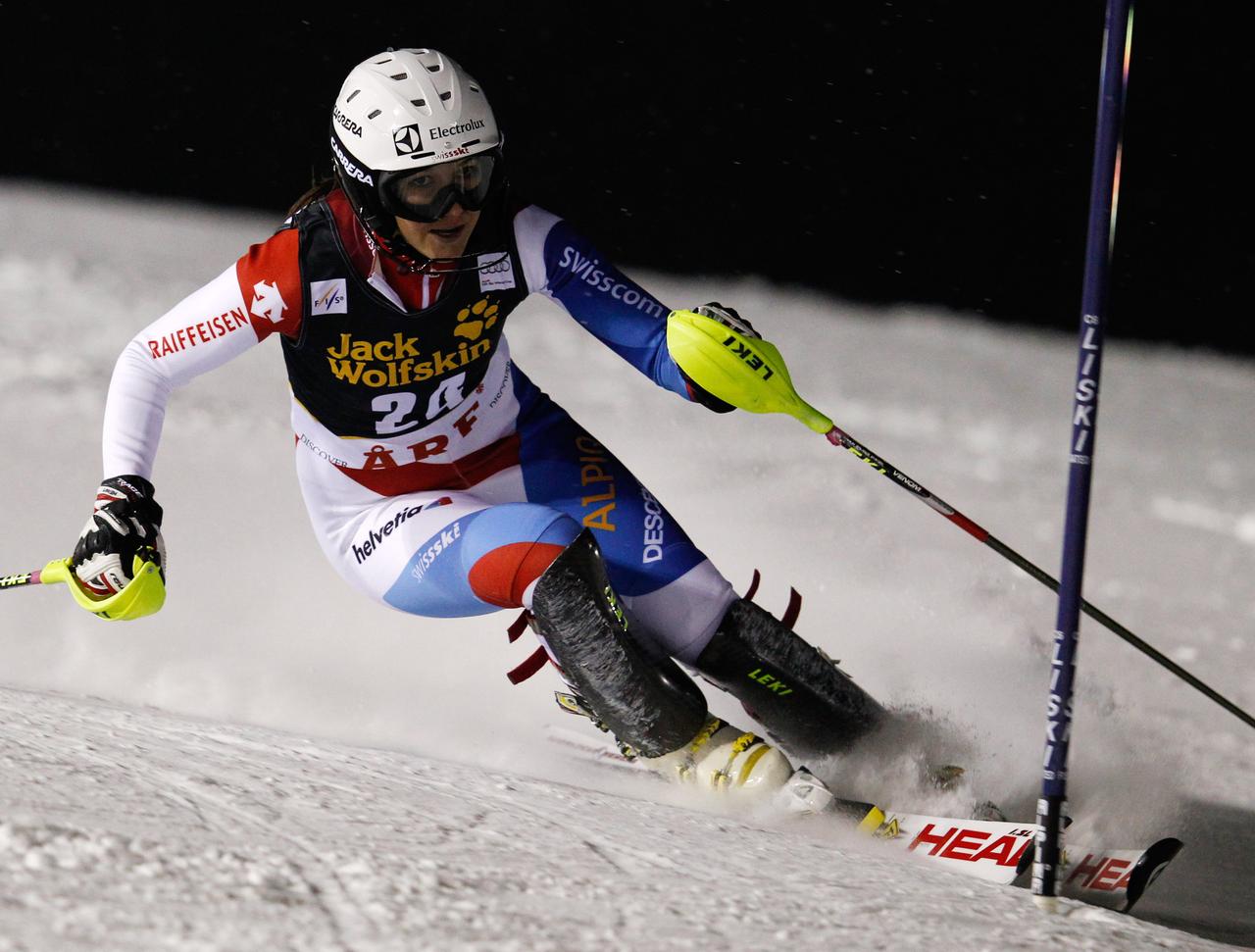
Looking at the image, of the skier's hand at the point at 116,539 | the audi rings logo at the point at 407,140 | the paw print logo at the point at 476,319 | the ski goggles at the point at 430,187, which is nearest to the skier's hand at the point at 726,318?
the paw print logo at the point at 476,319

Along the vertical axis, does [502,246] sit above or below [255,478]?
above

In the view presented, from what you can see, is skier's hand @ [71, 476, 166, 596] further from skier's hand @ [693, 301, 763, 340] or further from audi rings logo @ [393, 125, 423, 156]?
skier's hand @ [693, 301, 763, 340]

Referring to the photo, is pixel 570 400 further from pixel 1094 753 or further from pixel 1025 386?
pixel 1094 753

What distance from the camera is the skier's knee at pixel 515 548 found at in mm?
2275

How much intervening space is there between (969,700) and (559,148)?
3.61 metres

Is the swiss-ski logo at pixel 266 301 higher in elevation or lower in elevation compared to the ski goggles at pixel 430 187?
lower

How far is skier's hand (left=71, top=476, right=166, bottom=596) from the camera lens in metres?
2.21

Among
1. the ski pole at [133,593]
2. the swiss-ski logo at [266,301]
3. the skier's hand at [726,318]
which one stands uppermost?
the skier's hand at [726,318]

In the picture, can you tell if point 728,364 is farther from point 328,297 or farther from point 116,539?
point 116,539

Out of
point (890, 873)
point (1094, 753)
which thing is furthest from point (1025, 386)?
point (890, 873)

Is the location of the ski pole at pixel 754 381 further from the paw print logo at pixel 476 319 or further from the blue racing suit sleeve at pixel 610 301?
the paw print logo at pixel 476 319

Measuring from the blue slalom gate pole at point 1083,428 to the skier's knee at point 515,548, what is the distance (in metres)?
0.83

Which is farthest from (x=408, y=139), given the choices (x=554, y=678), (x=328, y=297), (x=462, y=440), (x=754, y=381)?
(x=554, y=678)

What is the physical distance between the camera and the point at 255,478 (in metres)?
4.37
